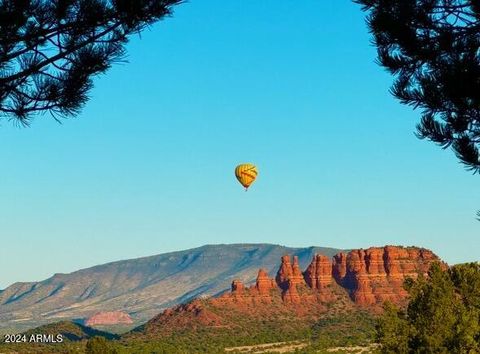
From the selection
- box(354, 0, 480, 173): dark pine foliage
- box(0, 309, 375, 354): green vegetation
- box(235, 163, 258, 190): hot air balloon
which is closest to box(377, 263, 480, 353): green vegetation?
box(354, 0, 480, 173): dark pine foliage

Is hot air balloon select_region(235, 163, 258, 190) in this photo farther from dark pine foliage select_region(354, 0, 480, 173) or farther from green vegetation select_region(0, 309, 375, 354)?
dark pine foliage select_region(354, 0, 480, 173)

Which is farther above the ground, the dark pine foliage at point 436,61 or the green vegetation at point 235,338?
the green vegetation at point 235,338

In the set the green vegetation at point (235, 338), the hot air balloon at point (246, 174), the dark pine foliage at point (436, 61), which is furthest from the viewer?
the green vegetation at point (235, 338)

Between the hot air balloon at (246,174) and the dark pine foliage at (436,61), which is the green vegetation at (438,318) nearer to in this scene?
the dark pine foliage at (436,61)

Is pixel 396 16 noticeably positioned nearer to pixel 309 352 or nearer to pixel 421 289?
pixel 421 289

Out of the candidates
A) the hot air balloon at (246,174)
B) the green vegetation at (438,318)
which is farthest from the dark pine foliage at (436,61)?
the hot air balloon at (246,174)

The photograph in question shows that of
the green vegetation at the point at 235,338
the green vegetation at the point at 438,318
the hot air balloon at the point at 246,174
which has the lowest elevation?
the green vegetation at the point at 438,318

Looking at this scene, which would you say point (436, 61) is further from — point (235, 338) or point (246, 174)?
point (235, 338)
